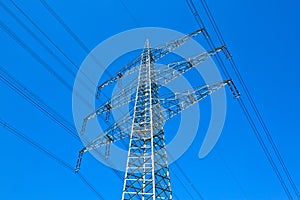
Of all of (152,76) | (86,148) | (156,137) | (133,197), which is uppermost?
(152,76)

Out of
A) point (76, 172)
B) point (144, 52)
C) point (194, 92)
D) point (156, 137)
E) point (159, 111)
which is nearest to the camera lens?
point (156, 137)

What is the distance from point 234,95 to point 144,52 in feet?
21.8

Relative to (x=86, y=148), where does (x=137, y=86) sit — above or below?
above

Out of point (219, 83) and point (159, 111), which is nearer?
point (159, 111)

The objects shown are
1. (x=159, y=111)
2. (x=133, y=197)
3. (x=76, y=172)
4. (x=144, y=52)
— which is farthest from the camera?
(x=144, y=52)

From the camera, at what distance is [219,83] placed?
1543 cm

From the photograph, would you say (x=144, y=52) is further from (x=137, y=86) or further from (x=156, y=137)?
(x=156, y=137)

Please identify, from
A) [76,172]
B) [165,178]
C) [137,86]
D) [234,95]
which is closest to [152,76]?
[137,86]

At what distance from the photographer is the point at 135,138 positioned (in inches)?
494

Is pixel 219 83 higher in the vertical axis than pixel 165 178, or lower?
higher

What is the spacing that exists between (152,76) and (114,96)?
111 inches

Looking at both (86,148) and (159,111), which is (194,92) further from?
(86,148)

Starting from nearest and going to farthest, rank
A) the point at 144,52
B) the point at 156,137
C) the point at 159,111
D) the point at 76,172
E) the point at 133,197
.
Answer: the point at 133,197 → the point at 156,137 → the point at 159,111 → the point at 76,172 → the point at 144,52

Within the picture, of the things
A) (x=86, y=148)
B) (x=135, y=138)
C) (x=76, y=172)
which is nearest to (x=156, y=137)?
(x=135, y=138)
